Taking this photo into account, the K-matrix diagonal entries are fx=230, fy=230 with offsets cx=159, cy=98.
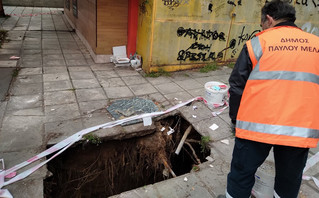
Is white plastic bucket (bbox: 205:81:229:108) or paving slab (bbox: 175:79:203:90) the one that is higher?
white plastic bucket (bbox: 205:81:229:108)

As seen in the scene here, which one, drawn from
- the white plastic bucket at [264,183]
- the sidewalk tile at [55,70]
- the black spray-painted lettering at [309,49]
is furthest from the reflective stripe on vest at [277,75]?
the sidewalk tile at [55,70]

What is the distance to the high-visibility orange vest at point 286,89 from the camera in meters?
1.90

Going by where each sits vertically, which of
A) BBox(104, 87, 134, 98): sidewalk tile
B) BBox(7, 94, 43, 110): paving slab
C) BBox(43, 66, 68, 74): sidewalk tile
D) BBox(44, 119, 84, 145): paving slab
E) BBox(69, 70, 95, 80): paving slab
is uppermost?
BBox(43, 66, 68, 74): sidewalk tile

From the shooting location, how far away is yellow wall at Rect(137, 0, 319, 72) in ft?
18.9

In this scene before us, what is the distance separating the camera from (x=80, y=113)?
4.12 meters

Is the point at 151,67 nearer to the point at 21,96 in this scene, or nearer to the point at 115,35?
the point at 115,35

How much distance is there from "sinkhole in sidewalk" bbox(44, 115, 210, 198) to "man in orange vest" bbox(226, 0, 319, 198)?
1.45 meters

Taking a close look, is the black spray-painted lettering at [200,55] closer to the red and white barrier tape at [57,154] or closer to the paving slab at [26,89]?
the red and white barrier tape at [57,154]

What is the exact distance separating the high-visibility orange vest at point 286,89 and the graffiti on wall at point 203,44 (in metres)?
4.29

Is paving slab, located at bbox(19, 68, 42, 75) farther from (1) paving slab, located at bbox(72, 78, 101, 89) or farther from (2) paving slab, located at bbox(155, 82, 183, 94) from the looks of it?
(2) paving slab, located at bbox(155, 82, 183, 94)

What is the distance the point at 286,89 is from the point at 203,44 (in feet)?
16.0

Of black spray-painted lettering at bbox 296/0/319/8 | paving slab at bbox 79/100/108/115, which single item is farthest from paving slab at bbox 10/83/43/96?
black spray-painted lettering at bbox 296/0/319/8

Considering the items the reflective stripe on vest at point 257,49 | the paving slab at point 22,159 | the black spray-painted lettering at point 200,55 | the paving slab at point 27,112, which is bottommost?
the paving slab at point 22,159

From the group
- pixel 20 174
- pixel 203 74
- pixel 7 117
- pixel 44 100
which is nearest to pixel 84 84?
pixel 44 100
